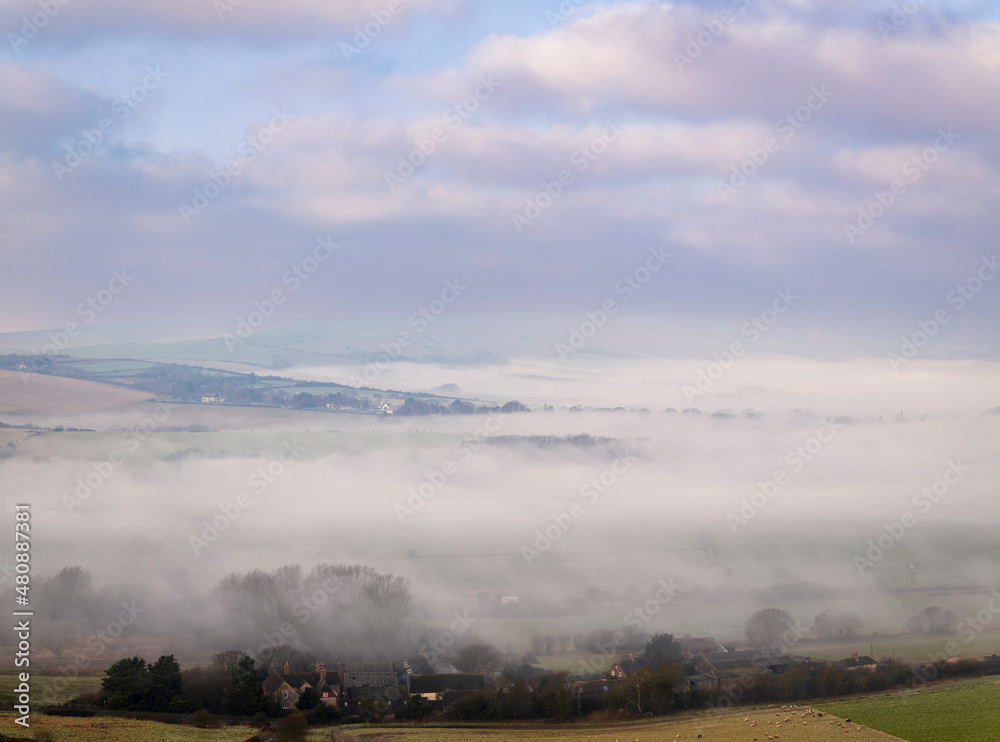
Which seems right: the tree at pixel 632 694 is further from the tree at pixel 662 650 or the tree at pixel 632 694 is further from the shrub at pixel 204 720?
the shrub at pixel 204 720

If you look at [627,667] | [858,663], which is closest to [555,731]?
[627,667]

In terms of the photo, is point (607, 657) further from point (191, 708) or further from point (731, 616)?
point (191, 708)

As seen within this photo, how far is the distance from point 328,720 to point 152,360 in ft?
136

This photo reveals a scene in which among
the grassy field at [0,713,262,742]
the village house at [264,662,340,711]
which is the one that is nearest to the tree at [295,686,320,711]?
the village house at [264,662,340,711]

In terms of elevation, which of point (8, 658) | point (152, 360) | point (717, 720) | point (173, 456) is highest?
point (152, 360)

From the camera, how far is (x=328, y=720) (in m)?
37.7

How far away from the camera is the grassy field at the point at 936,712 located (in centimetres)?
3134

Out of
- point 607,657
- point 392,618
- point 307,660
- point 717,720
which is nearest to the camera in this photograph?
point 717,720

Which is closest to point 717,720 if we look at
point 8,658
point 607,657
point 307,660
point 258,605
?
point 607,657

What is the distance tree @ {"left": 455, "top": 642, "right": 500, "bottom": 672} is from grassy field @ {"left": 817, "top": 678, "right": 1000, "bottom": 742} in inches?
738

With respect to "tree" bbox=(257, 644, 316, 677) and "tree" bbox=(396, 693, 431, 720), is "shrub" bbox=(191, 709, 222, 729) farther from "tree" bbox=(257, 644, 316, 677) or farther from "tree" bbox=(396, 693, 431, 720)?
"tree" bbox=(396, 693, 431, 720)

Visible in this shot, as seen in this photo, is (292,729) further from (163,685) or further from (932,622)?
(932,622)

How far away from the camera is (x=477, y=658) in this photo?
46969 mm

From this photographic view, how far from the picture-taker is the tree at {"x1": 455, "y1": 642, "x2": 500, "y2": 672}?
151 feet
